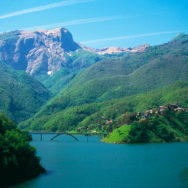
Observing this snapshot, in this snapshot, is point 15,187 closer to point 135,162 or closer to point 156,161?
point 135,162

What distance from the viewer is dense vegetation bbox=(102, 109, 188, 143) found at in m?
170

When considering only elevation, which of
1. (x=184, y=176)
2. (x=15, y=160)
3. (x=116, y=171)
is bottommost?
(x=184, y=176)

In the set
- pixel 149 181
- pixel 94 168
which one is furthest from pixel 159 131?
pixel 149 181

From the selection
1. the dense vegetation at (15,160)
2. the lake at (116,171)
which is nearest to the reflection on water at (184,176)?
the lake at (116,171)

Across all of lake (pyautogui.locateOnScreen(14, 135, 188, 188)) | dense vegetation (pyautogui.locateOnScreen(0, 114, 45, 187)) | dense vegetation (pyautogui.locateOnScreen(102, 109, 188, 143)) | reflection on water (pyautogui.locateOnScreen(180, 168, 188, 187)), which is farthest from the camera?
dense vegetation (pyautogui.locateOnScreen(102, 109, 188, 143))

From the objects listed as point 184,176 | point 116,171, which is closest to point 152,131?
point 116,171

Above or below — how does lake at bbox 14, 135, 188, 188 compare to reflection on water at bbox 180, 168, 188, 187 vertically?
above

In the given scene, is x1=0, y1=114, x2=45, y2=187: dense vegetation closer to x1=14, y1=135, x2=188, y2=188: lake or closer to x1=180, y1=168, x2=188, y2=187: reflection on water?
x1=14, y1=135, x2=188, y2=188: lake

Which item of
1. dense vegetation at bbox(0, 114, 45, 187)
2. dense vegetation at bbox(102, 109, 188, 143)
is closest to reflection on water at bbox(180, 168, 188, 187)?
dense vegetation at bbox(0, 114, 45, 187)

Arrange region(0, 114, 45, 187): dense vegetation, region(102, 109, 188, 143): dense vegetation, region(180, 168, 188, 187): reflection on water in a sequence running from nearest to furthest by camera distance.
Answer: region(0, 114, 45, 187): dense vegetation → region(180, 168, 188, 187): reflection on water → region(102, 109, 188, 143): dense vegetation

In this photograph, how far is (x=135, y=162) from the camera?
109 meters

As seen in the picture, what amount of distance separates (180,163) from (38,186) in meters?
52.4

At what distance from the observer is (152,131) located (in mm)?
176625

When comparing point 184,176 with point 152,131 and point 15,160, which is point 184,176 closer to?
point 15,160
